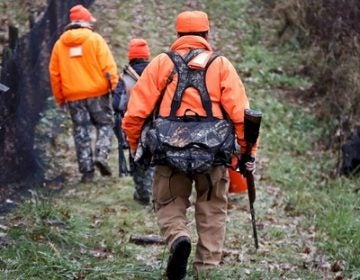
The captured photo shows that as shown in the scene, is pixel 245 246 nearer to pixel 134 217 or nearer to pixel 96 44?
pixel 134 217

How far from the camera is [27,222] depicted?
705cm

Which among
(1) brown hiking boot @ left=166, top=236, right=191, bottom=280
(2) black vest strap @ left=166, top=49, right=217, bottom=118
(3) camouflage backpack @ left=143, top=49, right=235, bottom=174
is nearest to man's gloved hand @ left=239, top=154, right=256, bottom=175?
(3) camouflage backpack @ left=143, top=49, right=235, bottom=174

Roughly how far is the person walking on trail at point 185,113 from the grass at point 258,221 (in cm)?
32

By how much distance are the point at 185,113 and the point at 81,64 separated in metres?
4.19

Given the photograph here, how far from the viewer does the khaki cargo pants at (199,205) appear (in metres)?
5.77

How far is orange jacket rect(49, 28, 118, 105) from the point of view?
9445mm

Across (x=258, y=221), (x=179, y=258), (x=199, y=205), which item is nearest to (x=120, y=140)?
(x=258, y=221)

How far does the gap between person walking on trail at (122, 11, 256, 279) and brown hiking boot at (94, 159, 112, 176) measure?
414 cm

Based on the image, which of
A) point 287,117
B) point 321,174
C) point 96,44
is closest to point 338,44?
point 287,117

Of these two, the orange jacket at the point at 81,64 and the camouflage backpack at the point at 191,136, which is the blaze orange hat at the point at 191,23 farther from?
the orange jacket at the point at 81,64

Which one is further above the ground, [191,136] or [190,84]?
[190,84]

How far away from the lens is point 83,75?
951cm

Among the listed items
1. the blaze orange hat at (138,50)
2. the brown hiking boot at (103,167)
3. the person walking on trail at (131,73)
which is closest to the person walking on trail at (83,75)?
the brown hiking boot at (103,167)

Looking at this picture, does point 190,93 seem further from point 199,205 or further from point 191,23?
point 199,205
